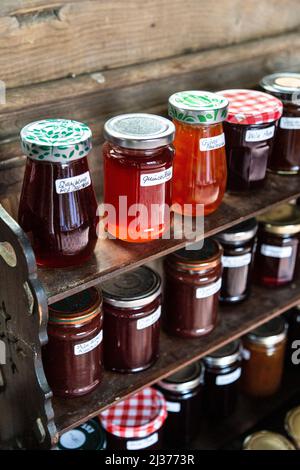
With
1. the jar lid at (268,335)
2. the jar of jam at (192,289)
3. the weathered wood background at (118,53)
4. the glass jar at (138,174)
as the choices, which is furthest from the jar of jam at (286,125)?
the jar lid at (268,335)

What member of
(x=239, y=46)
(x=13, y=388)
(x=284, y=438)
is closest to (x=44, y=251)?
(x=13, y=388)

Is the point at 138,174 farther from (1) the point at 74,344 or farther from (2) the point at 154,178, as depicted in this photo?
(1) the point at 74,344

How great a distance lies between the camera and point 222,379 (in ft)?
→ 5.56

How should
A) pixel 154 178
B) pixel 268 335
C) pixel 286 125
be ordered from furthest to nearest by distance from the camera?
1. pixel 268 335
2. pixel 286 125
3. pixel 154 178

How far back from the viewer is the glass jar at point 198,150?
3.78ft

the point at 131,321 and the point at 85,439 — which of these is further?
the point at 85,439

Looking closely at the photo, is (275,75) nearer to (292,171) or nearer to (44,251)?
(292,171)

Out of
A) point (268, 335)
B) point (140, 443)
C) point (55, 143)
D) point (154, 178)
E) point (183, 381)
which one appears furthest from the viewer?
point (268, 335)

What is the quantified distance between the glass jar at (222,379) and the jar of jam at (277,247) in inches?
8.9

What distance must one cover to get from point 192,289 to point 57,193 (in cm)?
43

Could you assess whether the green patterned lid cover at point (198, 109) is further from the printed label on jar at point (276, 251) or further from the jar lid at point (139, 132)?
the printed label on jar at point (276, 251)

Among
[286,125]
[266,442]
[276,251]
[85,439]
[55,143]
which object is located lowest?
[266,442]

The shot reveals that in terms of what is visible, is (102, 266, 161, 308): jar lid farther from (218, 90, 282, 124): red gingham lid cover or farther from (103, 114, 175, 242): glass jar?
(218, 90, 282, 124): red gingham lid cover

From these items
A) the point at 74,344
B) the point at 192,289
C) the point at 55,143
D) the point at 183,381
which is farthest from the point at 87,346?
the point at 183,381
